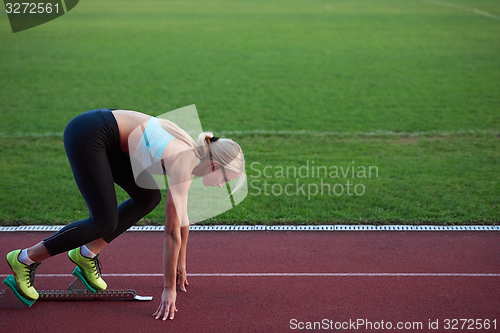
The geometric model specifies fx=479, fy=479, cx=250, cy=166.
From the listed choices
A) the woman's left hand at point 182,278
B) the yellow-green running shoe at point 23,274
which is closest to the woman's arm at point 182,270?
the woman's left hand at point 182,278

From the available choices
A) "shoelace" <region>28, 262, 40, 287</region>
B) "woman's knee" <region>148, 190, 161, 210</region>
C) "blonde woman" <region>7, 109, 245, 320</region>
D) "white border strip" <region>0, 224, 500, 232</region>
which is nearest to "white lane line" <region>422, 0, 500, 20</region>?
"white border strip" <region>0, 224, 500, 232</region>

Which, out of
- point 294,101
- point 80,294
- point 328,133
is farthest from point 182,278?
point 294,101

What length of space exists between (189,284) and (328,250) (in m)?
1.51

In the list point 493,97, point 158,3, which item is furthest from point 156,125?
point 158,3

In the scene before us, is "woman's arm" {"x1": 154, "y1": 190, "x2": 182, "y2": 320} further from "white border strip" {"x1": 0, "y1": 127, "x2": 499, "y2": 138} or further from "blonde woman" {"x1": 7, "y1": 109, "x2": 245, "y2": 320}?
"white border strip" {"x1": 0, "y1": 127, "x2": 499, "y2": 138}

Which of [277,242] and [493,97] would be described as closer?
[277,242]

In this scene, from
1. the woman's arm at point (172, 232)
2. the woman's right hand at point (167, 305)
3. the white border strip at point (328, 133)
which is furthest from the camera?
the white border strip at point (328, 133)

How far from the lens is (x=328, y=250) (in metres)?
4.95

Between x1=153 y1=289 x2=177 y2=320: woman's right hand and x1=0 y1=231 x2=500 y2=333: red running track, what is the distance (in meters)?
0.09

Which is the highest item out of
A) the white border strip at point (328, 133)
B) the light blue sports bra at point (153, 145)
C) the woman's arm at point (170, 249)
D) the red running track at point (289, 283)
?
the light blue sports bra at point (153, 145)

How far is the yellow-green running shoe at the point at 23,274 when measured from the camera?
3.77 metres

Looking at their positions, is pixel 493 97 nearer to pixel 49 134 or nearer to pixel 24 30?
pixel 49 134

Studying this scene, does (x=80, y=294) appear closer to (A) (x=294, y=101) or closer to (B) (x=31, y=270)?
(B) (x=31, y=270)

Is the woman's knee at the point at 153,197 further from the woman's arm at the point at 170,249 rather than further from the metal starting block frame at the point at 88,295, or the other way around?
the metal starting block frame at the point at 88,295
